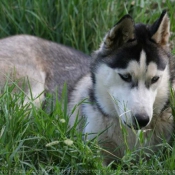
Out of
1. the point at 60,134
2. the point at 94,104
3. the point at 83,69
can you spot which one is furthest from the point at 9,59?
the point at 60,134

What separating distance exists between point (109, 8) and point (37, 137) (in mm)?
2836

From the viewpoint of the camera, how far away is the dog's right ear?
4.65 meters

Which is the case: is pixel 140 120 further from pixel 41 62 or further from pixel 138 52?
pixel 41 62

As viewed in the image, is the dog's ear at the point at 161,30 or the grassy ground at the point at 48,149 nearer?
the grassy ground at the point at 48,149

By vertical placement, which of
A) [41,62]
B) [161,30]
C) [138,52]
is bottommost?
[41,62]

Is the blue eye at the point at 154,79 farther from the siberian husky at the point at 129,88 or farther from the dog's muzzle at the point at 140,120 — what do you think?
the dog's muzzle at the point at 140,120

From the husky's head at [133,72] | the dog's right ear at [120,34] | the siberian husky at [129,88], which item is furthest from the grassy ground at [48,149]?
the dog's right ear at [120,34]

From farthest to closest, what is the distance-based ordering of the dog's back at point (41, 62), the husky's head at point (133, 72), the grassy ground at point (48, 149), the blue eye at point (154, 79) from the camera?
the dog's back at point (41, 62) < the blue eye at point (154, 79) < the husky's head at point (133, 72) < the grassy ground at point (48, 149)

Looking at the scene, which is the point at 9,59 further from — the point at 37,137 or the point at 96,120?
the point at 37,137

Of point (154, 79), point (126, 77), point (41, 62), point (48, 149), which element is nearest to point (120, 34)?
point (126, 77)

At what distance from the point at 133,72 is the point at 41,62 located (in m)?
1.78

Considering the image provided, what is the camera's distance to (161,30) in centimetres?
482

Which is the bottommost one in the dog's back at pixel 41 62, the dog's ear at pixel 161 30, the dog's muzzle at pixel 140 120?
the dog's back at pixel 41 62

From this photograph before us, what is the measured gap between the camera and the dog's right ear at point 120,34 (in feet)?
15.3
